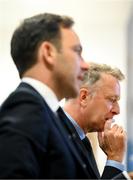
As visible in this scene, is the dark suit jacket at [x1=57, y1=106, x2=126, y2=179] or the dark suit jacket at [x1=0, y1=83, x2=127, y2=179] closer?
the dark suit jacket at [x1=0, y1=83, x2=127, y2=179]

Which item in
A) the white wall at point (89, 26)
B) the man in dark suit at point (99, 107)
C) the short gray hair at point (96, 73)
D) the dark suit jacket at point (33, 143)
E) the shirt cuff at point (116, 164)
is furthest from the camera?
the white wall at point (89, 26)

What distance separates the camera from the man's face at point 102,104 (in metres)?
1.66

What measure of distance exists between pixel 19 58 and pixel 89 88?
2.20 ft

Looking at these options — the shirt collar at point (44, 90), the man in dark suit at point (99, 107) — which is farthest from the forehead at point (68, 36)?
the man in dark suit at point (99, 107)

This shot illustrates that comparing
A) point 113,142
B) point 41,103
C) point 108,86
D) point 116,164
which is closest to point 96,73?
point 108,86

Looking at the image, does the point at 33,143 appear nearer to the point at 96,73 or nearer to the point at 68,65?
the point at 68,65

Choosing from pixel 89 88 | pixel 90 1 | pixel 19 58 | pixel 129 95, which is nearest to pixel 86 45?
pixel 90 1

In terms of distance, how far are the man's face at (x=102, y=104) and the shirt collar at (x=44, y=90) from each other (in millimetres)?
615

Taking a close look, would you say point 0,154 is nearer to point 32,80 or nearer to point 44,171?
point 44,171

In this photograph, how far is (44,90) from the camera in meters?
1.03

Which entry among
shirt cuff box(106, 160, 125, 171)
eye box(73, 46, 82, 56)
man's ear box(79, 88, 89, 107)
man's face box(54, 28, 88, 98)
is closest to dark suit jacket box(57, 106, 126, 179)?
shirt cuff box(106, 160, 125, 171)

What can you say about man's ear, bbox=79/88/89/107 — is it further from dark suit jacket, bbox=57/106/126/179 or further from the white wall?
the white wall

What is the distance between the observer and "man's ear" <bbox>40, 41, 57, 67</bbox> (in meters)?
1.03

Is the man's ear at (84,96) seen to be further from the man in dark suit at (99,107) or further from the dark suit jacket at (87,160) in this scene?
the dark suit jacket at (87,160)
